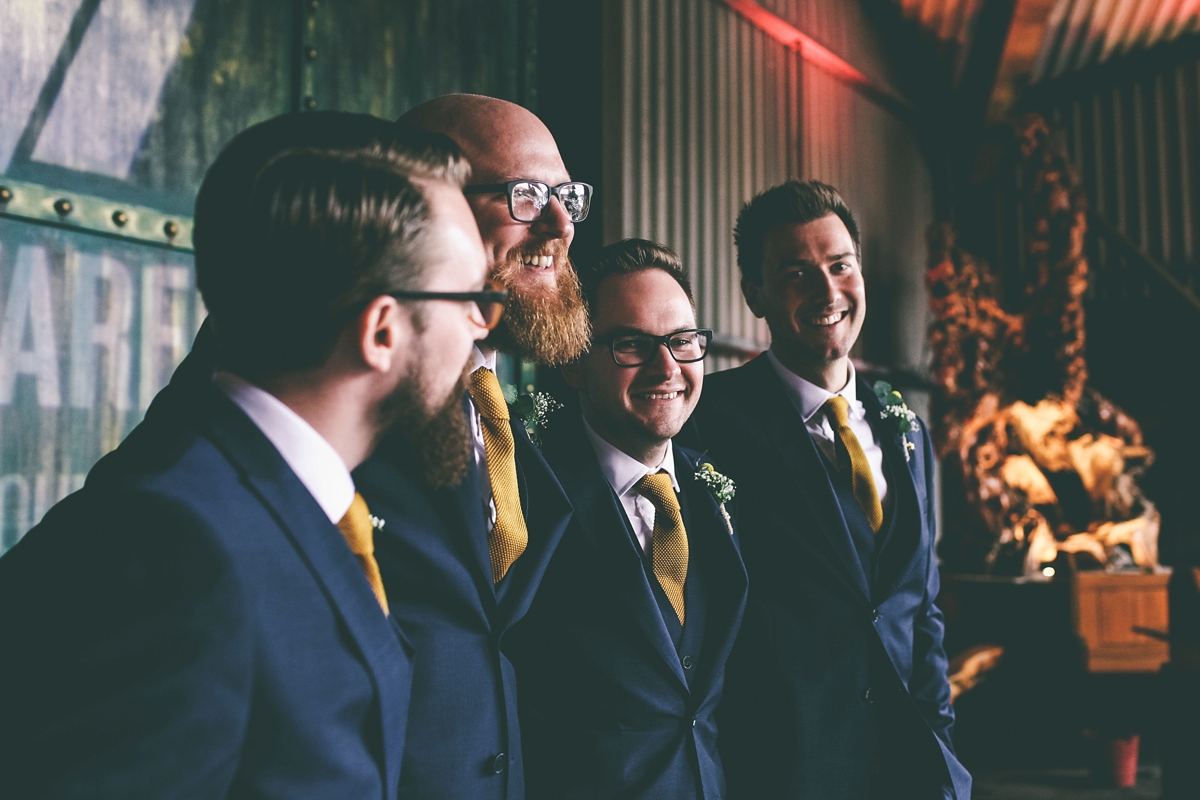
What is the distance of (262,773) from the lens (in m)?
0.90

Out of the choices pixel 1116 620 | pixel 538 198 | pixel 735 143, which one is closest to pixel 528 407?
pixel 538 198

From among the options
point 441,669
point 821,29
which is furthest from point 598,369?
point 821,29

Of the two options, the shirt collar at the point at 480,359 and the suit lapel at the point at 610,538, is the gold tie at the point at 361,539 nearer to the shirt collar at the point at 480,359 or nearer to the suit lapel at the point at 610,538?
the shirt collar at the point at 480,359

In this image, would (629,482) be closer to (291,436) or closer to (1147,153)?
(291,436)

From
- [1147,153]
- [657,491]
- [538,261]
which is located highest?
[1147,153]

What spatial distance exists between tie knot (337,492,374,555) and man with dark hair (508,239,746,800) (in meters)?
0.62

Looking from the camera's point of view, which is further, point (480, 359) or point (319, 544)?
point (480, 359)

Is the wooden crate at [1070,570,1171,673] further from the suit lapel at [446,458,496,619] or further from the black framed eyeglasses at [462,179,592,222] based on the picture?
the suit lapel at [446,458,496,619]

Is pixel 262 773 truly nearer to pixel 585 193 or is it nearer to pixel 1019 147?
pixel 585 193

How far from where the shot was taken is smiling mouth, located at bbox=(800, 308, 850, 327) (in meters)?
2.30

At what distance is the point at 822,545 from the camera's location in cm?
212

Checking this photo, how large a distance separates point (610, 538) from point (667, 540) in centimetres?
13

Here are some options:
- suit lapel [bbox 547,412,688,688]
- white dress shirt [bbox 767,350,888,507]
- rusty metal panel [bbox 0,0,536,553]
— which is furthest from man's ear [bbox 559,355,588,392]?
rusty metal panel [bbox 0,0,536,553]

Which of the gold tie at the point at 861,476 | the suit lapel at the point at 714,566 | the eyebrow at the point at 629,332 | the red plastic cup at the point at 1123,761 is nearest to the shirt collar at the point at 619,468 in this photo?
the suit lapel at the point at 714,566
